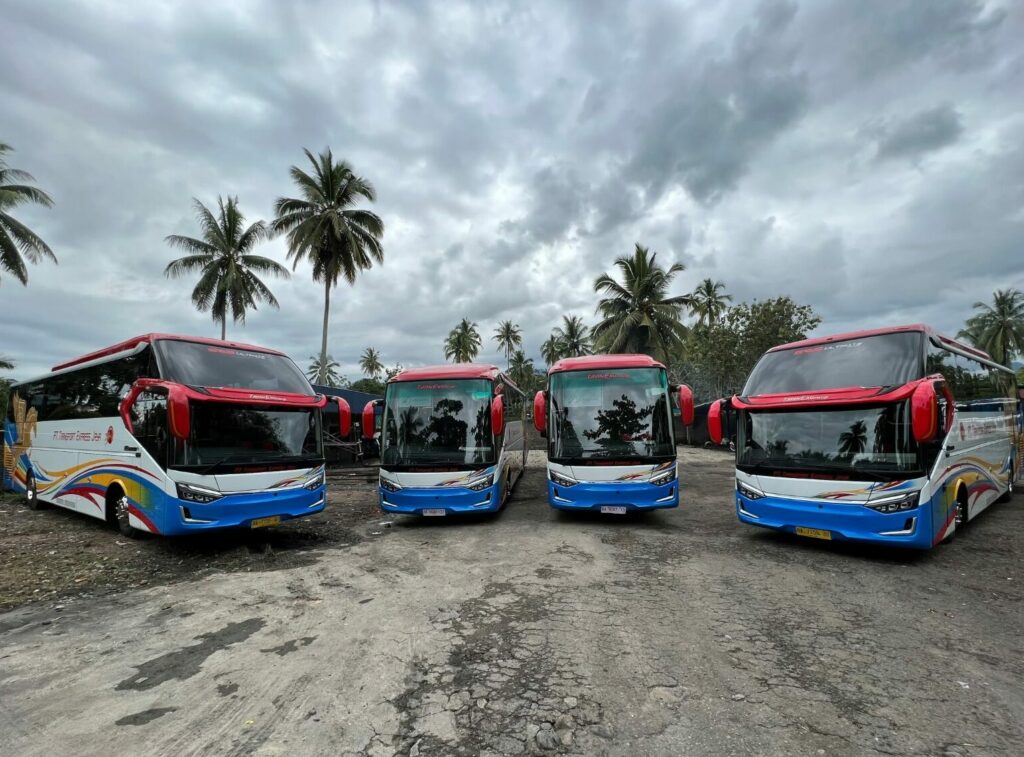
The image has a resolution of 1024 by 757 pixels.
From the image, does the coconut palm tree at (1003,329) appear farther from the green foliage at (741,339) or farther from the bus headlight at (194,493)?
the bus headlight at (194,493)

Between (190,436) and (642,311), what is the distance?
86.6ft

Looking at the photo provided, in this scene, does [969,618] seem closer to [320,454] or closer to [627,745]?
[627,745]

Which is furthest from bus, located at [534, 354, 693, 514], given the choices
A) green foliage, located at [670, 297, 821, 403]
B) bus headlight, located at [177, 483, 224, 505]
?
green foliage, located at [670, 297, 821, 403]

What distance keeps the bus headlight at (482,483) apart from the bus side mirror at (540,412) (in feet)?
4.44

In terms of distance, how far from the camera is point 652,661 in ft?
12.5

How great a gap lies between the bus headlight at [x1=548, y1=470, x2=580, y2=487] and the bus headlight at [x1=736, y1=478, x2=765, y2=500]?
2.73 meters

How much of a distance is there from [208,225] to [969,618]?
3190 cm

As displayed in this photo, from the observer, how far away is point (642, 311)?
2980 cm

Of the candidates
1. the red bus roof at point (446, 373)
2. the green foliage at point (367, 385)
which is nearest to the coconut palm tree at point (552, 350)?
the green foliage at point (367, 385)

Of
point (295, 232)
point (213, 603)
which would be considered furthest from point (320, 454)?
point (295, 232)

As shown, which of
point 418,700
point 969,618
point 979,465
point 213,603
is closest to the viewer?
point 418,700

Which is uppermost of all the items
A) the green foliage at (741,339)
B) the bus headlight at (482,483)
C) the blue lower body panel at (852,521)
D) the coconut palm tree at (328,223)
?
the coconut palm tree at (328,223)

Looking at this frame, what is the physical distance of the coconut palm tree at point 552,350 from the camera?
60.7m

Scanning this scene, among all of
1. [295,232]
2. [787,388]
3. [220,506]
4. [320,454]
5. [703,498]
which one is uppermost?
[295,232]
